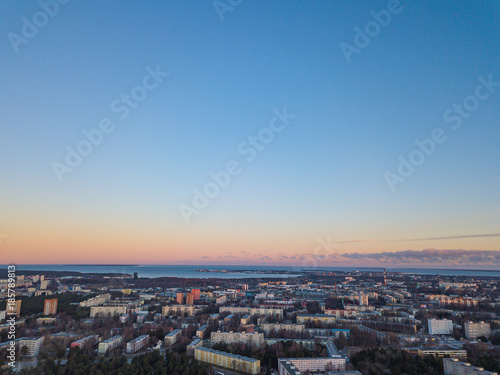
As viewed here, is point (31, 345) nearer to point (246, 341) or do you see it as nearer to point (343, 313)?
point (246, 341)

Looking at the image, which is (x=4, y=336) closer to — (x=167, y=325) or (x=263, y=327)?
(x=167, y=325)

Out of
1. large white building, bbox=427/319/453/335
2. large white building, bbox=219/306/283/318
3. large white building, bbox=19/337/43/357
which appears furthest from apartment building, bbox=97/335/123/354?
large white building, bbox=427/319/453/335

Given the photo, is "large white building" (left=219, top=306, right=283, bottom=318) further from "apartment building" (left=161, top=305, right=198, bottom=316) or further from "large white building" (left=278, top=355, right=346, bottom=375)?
"large white building" (left=278, top=355, right=346, bottom=375)

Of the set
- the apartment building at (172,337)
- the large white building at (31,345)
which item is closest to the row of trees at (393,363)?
the apartment building at (172,337)

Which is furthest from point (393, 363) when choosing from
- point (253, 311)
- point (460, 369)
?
point (253, 311)

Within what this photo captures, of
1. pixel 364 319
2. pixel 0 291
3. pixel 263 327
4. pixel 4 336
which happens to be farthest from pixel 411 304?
pixel 0 291

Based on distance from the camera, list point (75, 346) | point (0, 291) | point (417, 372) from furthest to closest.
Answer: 1. point (0, 291)
2. point (75, 346)
3. point (417, 372)
